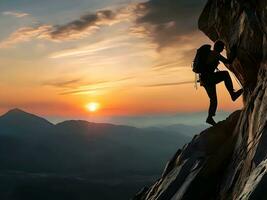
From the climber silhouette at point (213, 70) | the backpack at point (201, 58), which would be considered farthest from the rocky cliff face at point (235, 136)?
the backpack at point (201, 58)

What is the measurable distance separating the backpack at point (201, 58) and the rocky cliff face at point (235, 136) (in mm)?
1854

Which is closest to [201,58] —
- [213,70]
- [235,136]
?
[213,70]

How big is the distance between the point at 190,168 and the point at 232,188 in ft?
14.6

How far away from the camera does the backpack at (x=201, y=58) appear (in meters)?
A: 23.0

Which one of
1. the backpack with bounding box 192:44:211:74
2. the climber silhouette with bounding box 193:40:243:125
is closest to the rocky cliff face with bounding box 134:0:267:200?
the climber silhouette with bounding box 193:40:243:125

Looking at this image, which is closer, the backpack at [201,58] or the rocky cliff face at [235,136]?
the rocky cliff face at [235,136]

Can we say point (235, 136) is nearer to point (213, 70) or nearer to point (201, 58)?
point (213, 70)

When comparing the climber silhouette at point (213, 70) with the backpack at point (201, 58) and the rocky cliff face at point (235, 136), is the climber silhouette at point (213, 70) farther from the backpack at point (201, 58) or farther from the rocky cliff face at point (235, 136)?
the rocky cliff face at point (235, 136)

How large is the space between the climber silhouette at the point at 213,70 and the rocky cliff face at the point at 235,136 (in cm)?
74

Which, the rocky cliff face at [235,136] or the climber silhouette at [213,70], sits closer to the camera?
the rocky cliff face at [235,136]

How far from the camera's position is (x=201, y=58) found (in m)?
23.2

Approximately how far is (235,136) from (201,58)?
4.73 meters

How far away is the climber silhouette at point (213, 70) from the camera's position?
75.7 ft

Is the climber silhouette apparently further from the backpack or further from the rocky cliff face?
the rocky cliff face
